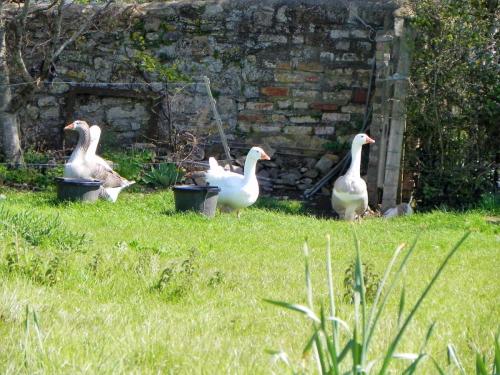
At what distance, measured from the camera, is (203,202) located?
340 inches

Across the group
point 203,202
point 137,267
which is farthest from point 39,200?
point 137,267

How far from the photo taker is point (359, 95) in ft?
37.5

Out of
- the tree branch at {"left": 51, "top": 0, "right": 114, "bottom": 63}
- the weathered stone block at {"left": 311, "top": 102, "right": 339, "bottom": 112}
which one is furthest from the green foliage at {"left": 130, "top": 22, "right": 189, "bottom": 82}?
the weathered stone block at {"left": 311, "top": 102, "right": 339, "bottom": 112}

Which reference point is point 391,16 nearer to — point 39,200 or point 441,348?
point 39,200

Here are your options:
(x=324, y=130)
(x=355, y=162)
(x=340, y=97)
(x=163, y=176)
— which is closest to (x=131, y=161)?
(x=163, y=176)

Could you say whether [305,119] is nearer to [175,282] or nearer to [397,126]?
[397,126]

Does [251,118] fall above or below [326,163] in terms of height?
above

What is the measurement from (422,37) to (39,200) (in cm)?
472

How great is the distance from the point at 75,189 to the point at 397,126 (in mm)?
3779

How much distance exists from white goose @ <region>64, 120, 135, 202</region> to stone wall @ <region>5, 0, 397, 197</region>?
207 cm

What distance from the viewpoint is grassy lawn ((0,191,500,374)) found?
12.1 ft

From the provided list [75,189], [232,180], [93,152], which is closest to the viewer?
[75,189]

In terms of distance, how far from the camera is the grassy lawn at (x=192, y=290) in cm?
368

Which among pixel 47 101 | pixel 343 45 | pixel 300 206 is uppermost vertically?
pixel 343 45
